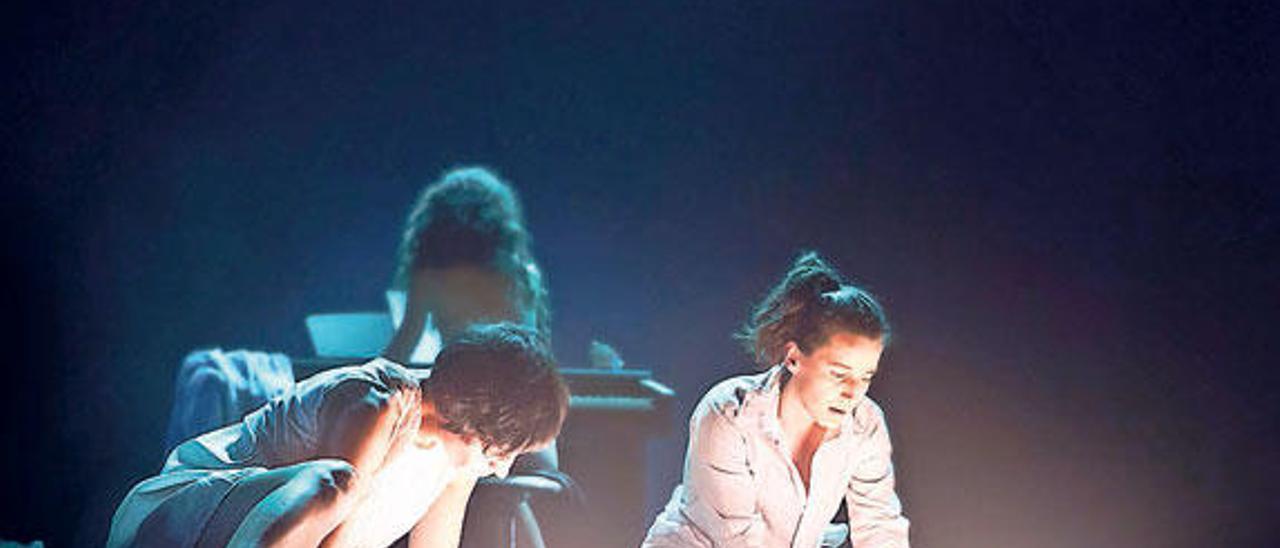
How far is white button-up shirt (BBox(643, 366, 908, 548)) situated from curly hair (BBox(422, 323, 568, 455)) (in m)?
0.40

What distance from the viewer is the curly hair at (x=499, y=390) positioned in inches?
89.5

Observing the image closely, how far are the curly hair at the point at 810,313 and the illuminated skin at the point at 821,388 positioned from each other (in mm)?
22

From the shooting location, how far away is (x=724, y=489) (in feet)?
8.45

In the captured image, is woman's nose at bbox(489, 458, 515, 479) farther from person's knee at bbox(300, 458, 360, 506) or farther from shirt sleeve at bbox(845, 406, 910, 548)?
shirt sleeve at bbox(845, 406, 910, 548)

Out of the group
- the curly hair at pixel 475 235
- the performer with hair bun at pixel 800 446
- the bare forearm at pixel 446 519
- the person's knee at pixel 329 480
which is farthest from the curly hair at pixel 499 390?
the curly hair at pixel 475 235

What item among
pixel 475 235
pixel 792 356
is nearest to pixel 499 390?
pixel 792 356

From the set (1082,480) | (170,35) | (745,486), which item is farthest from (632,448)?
(170,35)

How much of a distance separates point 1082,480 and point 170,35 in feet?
9.26

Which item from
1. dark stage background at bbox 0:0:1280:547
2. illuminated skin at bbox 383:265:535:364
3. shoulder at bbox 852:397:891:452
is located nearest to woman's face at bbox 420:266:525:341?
illuminated skin at bbox 383:265:535:364

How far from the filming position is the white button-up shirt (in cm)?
257

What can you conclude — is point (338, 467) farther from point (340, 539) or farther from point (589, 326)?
point (589, 326)

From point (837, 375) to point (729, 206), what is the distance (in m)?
0.92

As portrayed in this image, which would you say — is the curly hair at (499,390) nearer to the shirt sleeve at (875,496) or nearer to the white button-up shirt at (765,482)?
the white button-up shirt at (765,482)

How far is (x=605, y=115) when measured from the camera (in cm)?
350
